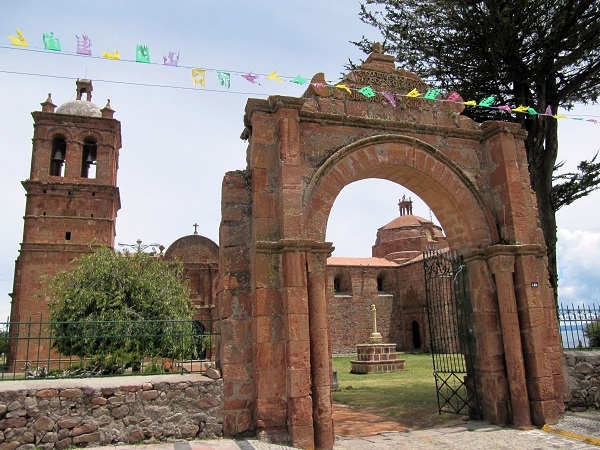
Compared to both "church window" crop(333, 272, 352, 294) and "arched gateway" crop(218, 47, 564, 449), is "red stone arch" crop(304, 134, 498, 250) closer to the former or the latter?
"arched gateway" crop(218, 47, 564, 449)

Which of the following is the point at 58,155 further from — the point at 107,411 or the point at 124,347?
the point at 107,411

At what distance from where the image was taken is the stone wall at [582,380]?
812 cm

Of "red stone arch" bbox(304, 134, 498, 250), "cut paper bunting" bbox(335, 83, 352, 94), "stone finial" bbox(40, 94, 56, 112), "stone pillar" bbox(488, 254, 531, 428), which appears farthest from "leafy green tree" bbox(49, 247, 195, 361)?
"stone finial" bbox(40, 94, 56, 112)

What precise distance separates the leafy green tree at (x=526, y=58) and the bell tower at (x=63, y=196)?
1796 cm

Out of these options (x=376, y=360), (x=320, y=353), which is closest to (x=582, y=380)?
(x=320, y=353)

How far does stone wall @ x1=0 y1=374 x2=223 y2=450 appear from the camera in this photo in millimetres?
5789

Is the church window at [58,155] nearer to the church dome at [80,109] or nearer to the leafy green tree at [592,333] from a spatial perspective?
the church dome at [80,109]

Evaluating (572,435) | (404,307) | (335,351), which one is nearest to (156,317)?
(572,435)

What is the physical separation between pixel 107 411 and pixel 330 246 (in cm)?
369

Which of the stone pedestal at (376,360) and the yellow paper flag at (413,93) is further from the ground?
the yellow paper flag at (413,93)

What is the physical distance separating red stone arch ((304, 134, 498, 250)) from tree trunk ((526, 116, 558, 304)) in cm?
393

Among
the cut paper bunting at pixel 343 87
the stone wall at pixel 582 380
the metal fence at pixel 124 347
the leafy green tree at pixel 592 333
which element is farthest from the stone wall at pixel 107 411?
the leafy green tree at pixel 592 333

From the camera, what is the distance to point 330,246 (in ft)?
23.0

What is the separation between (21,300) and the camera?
23.2 m
